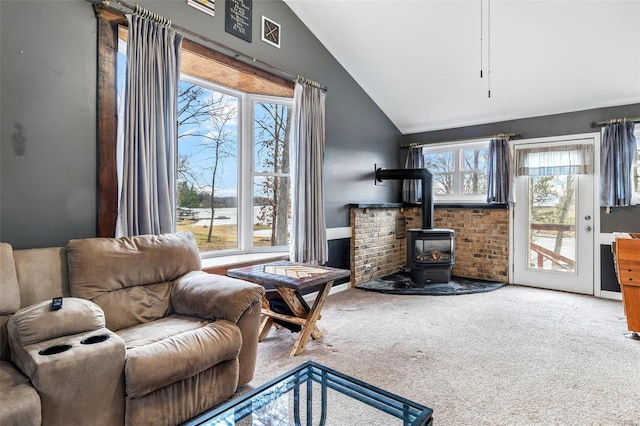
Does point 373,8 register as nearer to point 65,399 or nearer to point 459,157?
point 459,157

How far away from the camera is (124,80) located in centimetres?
246

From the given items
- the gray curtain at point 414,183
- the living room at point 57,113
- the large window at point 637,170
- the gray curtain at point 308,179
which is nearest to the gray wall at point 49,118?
the living room at point 57,113

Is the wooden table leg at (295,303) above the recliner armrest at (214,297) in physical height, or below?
below

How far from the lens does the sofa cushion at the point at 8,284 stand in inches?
64.0

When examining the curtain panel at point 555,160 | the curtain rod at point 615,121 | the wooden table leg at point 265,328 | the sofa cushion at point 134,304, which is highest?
the curtain rod at point 615,121

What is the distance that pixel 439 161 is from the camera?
5.58 m

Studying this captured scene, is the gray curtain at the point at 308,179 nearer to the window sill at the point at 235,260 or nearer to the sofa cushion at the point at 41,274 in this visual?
the window sill at the point at 235,260

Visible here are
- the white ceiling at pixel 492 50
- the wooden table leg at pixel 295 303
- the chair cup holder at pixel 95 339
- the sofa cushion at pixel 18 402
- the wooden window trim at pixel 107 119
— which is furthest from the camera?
the white ceiling at pixel 492 50

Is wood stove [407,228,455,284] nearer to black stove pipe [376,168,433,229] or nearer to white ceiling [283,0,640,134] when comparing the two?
black stove pipe [376,168,433,229]

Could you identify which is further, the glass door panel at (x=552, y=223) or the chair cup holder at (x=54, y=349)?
the glass door panel at (x=552, y=223)

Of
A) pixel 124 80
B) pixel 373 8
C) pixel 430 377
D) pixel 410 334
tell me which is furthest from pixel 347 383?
pixel 373 8

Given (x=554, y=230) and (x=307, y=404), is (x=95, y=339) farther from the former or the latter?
(x=554, y=230)

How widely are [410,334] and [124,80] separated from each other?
298 cm

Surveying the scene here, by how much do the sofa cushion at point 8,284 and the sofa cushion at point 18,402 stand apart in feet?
1.24
